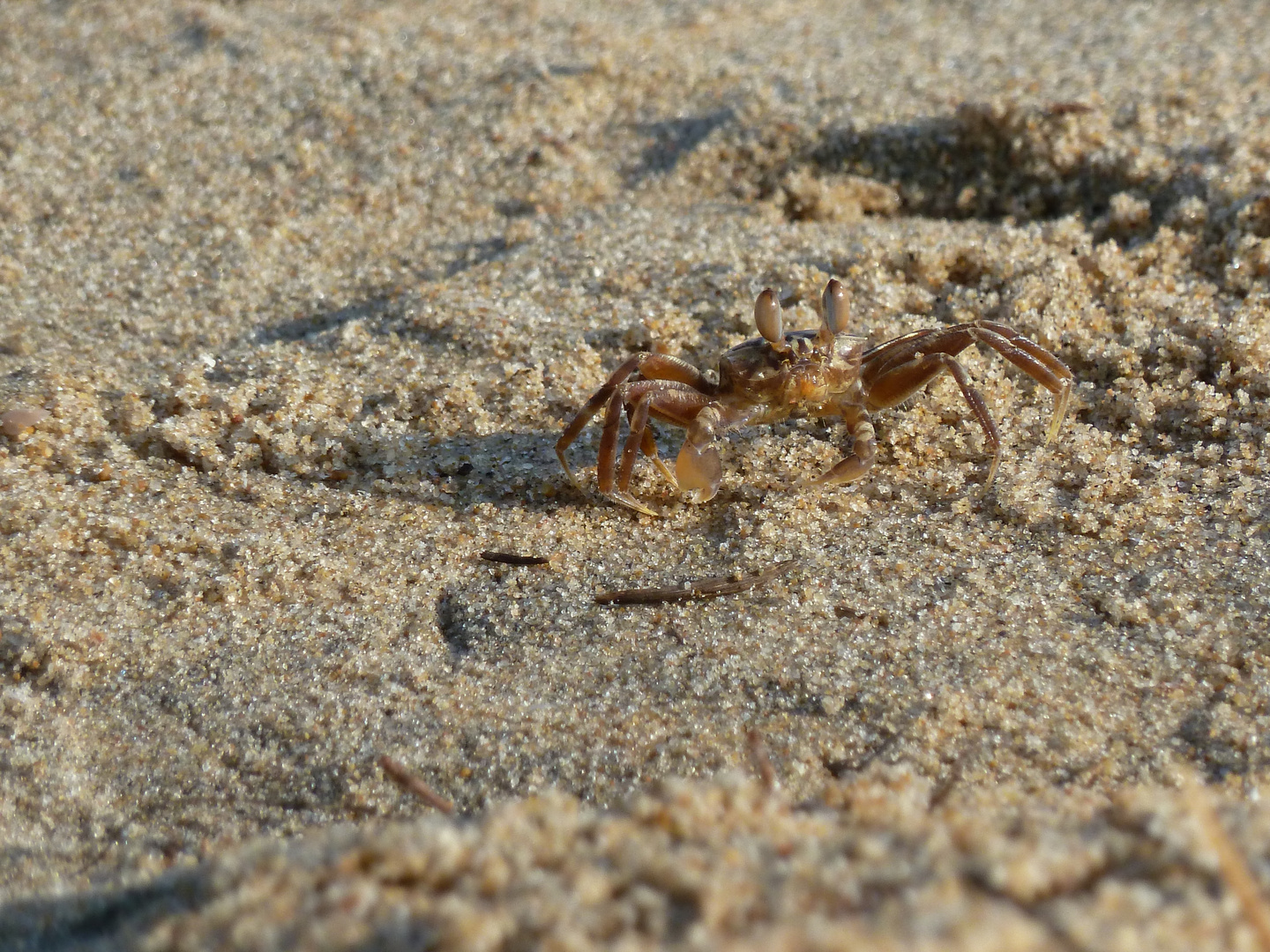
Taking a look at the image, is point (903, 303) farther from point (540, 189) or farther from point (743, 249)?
point (540, 189)

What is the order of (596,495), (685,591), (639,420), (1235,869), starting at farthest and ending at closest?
(596,495) < (639,420) < (685,591) < (1235,869)

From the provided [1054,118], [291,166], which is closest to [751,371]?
[1054,118]

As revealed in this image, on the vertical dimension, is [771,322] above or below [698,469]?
above

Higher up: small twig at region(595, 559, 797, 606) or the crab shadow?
the crab shadow

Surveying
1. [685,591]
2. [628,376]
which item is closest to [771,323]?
[628,376]

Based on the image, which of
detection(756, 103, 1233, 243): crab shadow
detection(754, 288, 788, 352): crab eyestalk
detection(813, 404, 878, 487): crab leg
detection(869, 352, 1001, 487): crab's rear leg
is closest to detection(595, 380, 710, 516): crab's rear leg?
detection(754, 288, 788, 352): crab eyestalk

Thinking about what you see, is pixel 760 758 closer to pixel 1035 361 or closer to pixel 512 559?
pixel 512 559

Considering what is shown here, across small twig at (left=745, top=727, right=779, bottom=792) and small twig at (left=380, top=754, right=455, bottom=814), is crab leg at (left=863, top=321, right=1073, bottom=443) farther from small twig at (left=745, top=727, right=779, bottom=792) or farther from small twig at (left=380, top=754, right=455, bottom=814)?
small twig at (left=380, top=754, right=455, bottom=814)
